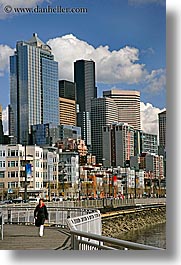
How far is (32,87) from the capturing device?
1017 cm

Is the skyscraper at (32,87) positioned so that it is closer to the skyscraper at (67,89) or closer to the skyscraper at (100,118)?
the skyscraper at (67,89)

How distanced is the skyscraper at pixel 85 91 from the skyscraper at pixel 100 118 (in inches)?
4.2

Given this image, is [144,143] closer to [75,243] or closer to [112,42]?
[112,42]

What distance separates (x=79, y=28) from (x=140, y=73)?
1083 mm

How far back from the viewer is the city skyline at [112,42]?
29.1 feet

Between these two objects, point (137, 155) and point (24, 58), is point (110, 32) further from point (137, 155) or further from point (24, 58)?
point (137, 155)

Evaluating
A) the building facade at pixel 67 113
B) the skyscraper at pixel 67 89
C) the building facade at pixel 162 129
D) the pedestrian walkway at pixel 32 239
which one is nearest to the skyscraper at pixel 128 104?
the skyscraper at pixel 67 89

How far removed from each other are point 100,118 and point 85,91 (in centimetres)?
48

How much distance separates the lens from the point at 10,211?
13.5 m

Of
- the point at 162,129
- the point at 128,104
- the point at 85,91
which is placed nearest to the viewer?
the point at 162,129

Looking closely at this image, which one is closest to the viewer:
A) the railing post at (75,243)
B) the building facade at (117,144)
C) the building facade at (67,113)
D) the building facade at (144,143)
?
the railing post at (75,243)

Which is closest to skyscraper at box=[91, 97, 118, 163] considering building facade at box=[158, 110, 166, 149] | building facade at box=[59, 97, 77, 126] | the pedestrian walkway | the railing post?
building facade at box=[59, 97, 77, 126]

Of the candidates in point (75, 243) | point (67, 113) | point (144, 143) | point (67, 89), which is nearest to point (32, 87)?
point (67, 89)

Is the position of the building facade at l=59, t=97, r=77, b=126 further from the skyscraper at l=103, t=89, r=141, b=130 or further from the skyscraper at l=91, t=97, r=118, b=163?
the skyscraper at l=103, t=89, r=141, b=130
